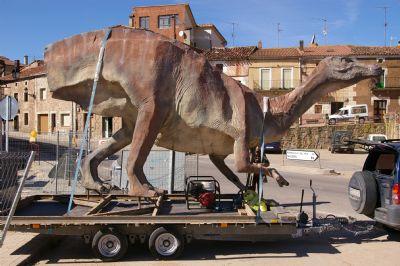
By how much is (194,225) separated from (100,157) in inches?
122

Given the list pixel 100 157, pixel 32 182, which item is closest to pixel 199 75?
pixel 100 157

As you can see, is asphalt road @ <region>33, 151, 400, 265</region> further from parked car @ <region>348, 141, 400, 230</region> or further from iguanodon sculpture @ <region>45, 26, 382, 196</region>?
iguanodon sculpture @ <region>45, 26, 382, 196</region>

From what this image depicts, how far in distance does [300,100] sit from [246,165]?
1815 millimetres

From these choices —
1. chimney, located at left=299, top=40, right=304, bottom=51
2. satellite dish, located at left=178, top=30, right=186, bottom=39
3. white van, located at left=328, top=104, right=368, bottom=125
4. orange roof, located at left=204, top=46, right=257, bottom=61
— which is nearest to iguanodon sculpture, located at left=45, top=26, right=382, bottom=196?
white van, located at left=328, top=104, right=368, bottom=125

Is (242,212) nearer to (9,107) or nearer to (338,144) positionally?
(9,107)

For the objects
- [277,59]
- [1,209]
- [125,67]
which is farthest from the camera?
[277,59]

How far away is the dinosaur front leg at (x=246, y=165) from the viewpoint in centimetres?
801

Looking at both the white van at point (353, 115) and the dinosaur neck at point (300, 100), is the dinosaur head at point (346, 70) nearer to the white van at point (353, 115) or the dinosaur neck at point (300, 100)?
the dinosaur neck at point (300, 100)

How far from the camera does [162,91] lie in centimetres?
803

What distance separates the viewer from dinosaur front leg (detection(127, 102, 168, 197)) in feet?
25.9

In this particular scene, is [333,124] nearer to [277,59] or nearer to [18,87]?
[277,59]

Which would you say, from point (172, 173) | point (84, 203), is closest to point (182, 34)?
point (172, 173)

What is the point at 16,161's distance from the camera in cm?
761

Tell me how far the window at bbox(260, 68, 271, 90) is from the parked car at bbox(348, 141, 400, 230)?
3986cm
